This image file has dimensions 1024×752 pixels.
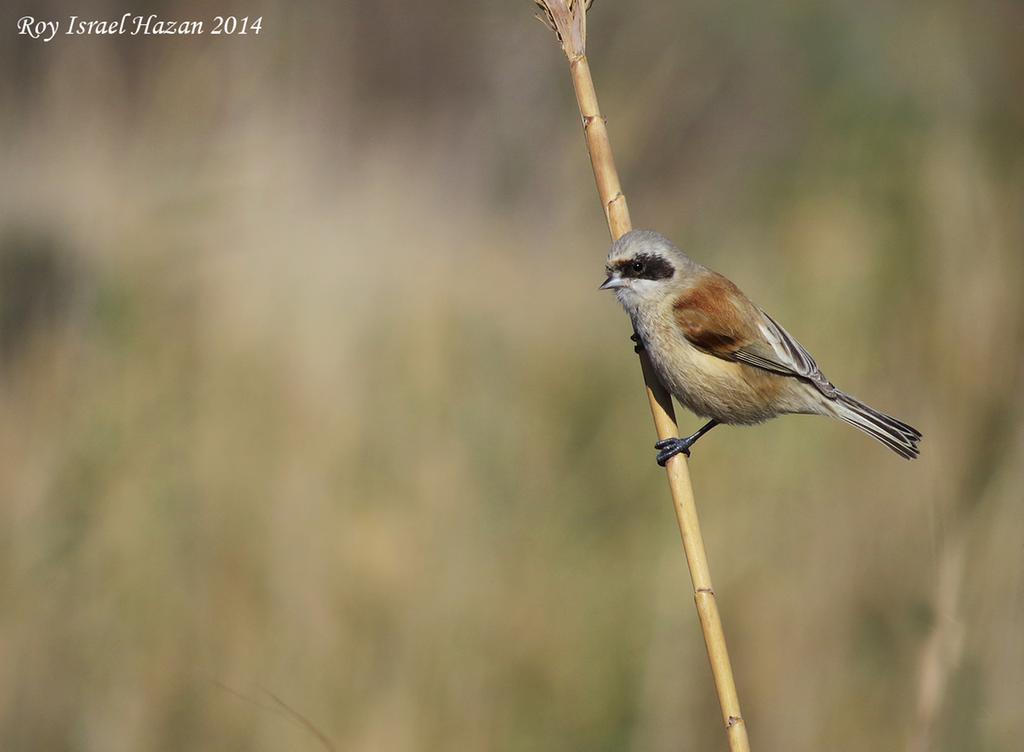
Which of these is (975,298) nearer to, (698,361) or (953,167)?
(953,167)

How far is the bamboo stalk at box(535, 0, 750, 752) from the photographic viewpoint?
1.67 meters

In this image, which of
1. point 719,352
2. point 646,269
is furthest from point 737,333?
point 646,269

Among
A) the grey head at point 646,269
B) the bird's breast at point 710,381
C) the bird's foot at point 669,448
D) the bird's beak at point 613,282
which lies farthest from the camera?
the bird's beak at point 613,282

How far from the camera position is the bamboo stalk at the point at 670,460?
1.67 metres

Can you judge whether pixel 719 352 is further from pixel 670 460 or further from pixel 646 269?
pixel 670 460

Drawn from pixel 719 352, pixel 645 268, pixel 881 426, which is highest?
pixel 645 268

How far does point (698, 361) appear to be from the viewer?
248 cm

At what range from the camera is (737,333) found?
8.65 feet

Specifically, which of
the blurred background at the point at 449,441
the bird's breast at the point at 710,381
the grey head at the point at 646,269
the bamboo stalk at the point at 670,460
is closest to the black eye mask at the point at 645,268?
the grey head at the point at 646,269

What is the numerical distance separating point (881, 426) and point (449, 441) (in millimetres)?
1262

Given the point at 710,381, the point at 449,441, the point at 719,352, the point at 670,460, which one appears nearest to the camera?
the point at 670,460

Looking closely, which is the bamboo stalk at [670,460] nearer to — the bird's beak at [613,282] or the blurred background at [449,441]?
the bird's beak at [613,282]

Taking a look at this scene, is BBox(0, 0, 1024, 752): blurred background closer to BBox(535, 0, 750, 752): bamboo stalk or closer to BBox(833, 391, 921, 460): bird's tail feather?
BBox(833, 391, 921, 460): bird's tail feather

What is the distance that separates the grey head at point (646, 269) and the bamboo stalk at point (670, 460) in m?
0.34
